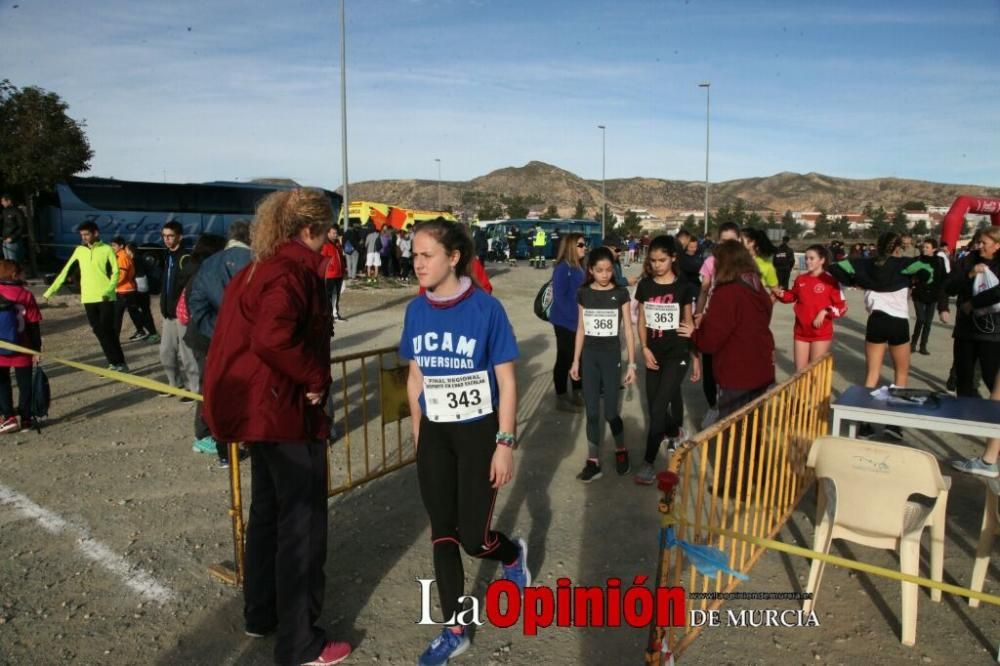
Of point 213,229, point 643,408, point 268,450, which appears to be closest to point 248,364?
point 268,450

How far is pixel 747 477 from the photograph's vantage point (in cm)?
418

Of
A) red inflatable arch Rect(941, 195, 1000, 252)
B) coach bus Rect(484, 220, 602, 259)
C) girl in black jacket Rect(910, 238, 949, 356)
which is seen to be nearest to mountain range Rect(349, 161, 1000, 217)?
coach bus Rect(484, 220, 602, 259)

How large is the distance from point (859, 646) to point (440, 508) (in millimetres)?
A: 2068

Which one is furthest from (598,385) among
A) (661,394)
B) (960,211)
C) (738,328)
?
(960,211)

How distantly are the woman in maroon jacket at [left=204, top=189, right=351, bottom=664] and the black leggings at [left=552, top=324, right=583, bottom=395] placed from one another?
4.24 m

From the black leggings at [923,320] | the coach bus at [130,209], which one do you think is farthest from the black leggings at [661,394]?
the coach bus at [130,209]

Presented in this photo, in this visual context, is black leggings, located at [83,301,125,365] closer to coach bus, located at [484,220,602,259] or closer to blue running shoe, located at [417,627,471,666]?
blue running shoe, located at [417,627,471,666]

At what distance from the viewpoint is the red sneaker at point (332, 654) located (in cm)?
298

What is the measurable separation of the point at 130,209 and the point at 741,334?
75.4 ft

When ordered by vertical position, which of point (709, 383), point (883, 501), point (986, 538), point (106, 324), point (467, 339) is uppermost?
point (467, 339)

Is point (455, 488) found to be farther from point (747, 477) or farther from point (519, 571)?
point (747, 477)

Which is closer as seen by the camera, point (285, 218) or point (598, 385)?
point (285, 218)

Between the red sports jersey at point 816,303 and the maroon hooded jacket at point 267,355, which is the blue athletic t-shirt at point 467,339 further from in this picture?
the red sports jersey at point 816,303

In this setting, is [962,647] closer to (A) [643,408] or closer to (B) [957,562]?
(B) [957,562]
